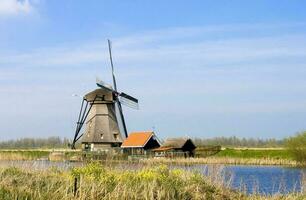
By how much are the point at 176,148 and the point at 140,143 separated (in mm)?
2805

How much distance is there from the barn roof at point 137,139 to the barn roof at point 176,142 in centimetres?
140

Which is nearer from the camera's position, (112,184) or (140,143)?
(112,184)

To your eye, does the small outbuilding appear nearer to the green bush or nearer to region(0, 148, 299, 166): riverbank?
region(0, 148, 299, 166): riverbank

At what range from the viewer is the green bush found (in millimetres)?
36812

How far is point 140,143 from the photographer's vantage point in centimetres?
4325

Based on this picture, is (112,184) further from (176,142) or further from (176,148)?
(176,142)

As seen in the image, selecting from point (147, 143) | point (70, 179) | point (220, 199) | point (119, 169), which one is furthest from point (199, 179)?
point (147, 143)

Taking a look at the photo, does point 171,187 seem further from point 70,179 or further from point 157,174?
point 70,179

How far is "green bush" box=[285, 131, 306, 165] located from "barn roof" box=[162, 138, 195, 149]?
9122 mm

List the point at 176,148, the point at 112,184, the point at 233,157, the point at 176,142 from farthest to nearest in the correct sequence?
1. the point at 176,142
2. the point at 176,148
3. the point at 233,157
4. the point at 112,184

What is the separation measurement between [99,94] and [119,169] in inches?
1244

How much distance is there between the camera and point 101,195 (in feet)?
33.2

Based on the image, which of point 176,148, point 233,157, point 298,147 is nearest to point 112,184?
point 298,147

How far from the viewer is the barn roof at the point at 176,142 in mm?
43625
